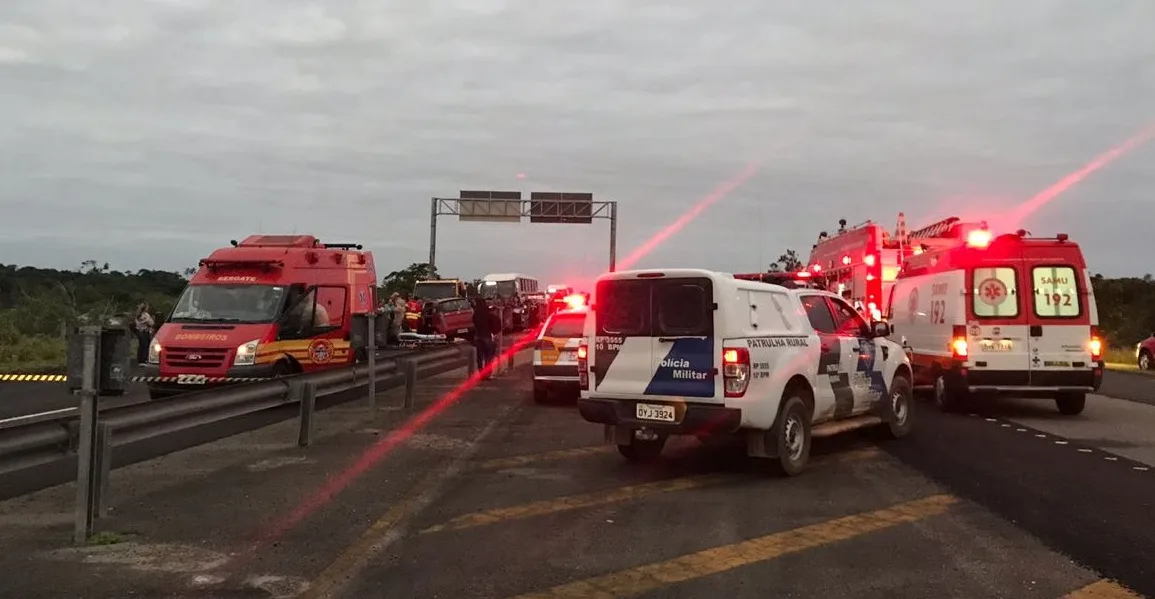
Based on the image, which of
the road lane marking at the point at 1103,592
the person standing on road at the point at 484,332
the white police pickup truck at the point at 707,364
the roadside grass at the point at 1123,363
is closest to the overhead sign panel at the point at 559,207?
the roadside grass at the point at 1123,363

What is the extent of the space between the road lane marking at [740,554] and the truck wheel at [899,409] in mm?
3578

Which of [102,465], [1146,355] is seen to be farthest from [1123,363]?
[102,465]

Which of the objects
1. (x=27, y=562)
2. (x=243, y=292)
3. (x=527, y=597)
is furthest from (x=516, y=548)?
(x=243, y=292)

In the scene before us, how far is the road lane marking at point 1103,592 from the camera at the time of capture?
523 centimetres

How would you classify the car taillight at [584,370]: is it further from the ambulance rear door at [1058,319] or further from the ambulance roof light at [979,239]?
the ambulance rear door at [1058,319]

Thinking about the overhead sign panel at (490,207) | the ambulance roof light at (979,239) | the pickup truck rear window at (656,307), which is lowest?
the pickup truck rear window at (656,307)

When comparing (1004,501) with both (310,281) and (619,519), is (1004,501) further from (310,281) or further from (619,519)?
(310,281)

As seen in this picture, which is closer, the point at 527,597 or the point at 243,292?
the point at 527,597

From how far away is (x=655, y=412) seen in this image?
8852 mm

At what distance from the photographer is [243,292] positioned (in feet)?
48.7

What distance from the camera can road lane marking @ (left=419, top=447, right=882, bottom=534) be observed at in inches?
275

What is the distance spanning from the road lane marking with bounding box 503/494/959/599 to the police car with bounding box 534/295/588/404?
296 inches

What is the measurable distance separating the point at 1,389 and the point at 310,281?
683 centimetres

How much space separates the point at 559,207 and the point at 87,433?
149 ft
